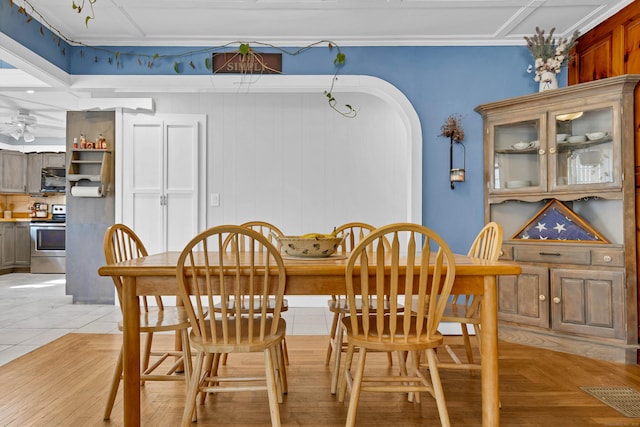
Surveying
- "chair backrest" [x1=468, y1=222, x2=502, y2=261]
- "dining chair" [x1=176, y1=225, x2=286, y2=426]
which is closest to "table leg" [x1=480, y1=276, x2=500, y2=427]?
"chair backrest" [x1=468, y1=222, x2=502, y2=261]

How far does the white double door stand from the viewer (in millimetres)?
4648

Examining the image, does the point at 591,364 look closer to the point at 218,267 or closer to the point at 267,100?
the point at 218,267

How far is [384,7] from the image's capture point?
10.9 feet

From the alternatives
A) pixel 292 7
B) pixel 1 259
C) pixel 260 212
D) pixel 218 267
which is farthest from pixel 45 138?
pixel 218 267

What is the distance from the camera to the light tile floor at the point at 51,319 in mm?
3342

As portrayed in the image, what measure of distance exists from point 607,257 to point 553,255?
340mm

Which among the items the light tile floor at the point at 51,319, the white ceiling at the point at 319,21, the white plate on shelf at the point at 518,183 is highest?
the white ceiling at the point at 319,21

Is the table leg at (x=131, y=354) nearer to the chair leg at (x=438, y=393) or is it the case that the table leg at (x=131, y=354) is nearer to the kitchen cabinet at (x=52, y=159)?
the chair leg at (x=438, y=393)

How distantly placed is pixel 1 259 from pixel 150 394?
6284 mm

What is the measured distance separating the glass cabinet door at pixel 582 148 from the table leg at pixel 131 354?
10.0 ft

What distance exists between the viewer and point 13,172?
7.43m

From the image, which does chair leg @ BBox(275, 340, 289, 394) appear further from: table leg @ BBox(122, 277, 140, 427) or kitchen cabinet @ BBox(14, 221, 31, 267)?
kitchen cabinet @ BBox(14, 221, 31, 267)

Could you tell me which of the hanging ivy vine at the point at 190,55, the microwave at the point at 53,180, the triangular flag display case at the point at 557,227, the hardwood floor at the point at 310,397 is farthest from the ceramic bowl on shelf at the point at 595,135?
the microwave at the point at 53,180

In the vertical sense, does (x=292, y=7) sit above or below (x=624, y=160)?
above
